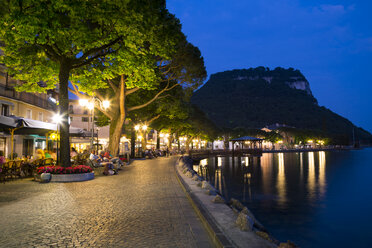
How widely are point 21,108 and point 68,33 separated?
2123 cm

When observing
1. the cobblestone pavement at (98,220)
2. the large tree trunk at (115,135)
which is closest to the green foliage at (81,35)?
the large tree trunk at (115,135)

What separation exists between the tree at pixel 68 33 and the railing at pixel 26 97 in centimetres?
1200

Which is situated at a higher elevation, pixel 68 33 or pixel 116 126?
pixel 68 33

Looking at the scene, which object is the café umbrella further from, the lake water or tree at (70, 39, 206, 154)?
the lake water

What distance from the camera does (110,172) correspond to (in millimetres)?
16219

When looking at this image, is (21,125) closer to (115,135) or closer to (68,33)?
(68,33)

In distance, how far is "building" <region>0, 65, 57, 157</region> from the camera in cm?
2633

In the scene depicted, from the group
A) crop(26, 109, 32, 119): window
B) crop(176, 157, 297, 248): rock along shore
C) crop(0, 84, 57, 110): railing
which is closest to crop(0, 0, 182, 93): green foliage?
crop(176, 157, 297, 248): rock along shore

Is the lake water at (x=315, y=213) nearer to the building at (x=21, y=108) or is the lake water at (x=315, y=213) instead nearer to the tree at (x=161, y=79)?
the tree at (x=161, y=79)

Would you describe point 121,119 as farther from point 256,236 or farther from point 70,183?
point 256,236

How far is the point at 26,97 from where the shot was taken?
29.5m

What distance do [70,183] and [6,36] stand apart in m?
6.86

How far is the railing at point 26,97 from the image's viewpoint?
26336 millimetres

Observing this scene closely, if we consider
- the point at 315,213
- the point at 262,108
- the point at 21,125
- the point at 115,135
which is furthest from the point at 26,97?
the point at 262,108
